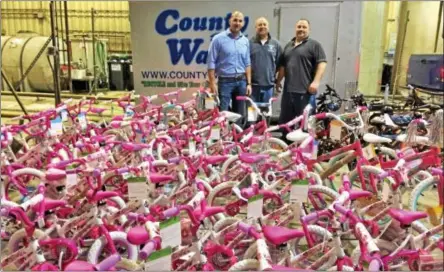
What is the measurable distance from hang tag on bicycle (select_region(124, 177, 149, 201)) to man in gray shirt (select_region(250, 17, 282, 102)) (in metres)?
2.45

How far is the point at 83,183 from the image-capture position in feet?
7.17

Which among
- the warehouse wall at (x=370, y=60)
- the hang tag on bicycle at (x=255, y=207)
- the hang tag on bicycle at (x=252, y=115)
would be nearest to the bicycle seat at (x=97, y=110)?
the hang tag on bicycle at (x=252, y=115)

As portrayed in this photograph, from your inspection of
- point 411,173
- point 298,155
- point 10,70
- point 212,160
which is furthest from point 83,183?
point 10,70

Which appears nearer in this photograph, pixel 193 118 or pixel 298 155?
pixel 298 155

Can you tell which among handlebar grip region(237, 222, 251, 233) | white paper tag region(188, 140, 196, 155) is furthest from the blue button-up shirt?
handlebar grip region(237, 222, 251, 233)

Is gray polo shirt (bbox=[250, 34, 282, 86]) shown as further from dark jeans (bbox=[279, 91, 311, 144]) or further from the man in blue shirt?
dark jeans (bbox=[279, 91, 311, 144])

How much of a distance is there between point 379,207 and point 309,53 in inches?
78.1

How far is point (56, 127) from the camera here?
3.04 m

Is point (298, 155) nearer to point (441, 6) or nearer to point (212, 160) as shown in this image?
point (212, 160)

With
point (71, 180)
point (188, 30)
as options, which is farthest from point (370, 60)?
point (71, 180)

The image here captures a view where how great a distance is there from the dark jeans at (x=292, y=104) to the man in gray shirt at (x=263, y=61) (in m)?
0.35

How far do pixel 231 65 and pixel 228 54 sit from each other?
0.11m

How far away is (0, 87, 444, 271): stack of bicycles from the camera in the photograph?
1.56 metres

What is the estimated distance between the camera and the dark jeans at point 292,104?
147 inches
